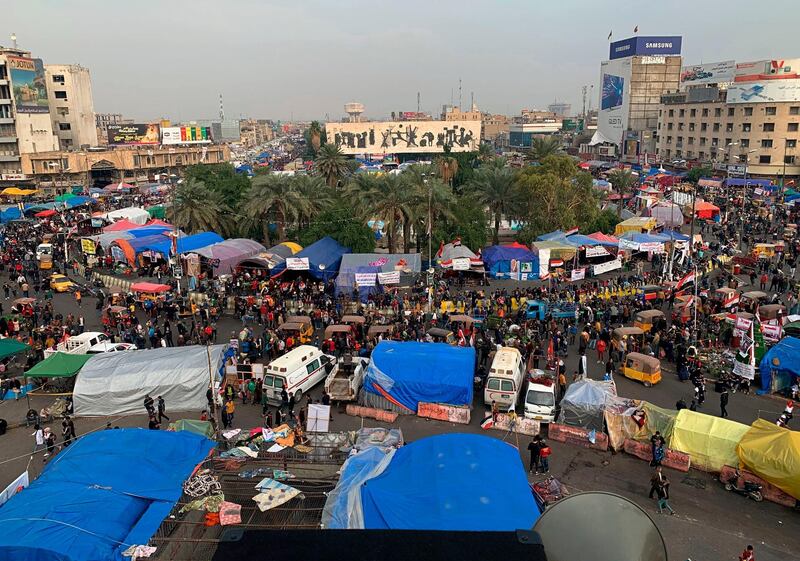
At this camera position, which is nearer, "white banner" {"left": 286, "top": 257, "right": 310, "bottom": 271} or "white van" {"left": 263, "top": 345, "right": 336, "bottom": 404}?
"white van" {"left": 263, "top": 345, "right": 336, "bottom": 404}

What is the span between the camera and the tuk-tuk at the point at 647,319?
24.1 metres

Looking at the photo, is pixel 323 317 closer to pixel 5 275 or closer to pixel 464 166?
pixel 5 275

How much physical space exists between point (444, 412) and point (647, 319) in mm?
11711

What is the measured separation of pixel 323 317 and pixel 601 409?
13.6 metres

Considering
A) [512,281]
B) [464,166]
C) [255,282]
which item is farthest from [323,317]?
[464,166]

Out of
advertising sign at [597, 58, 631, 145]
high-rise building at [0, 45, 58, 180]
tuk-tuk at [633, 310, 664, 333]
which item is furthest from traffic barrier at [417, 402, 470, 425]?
advertising sign at [597, 58, 631, 145]

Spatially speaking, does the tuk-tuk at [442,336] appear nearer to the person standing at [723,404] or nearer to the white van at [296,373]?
the white van at [296,373]

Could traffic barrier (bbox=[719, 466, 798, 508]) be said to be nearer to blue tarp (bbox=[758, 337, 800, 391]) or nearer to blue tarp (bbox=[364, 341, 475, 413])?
blue tarp (bbox=[758, 337, 800, 391])

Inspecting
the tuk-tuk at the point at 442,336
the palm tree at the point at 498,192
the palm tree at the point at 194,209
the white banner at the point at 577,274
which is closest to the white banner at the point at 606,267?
the white banner at the point at 577,274

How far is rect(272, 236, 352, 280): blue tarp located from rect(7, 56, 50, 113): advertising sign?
63582 mm

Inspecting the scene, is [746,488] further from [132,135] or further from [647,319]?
[132,135]

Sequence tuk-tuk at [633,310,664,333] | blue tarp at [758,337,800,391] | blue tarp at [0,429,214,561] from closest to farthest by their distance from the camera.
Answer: blue tarp at [0,429,214,561], blue tarp at [758,337,800,391], tuk-tuk at [633,310,664,333]

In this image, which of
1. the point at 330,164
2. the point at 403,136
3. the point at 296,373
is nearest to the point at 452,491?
the point at 296,373

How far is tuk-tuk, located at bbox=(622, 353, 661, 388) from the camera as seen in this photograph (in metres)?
19.5
